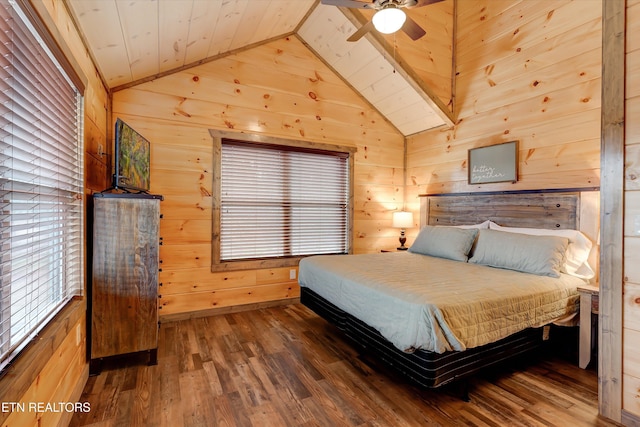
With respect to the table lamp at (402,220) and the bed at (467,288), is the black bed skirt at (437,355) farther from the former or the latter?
the table lamp at (402,220)

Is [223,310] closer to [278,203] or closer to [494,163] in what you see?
[278,203]

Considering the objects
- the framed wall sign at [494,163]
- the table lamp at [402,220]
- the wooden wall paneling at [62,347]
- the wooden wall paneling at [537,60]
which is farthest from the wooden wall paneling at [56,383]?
the wooden wall paneling at [537,60]

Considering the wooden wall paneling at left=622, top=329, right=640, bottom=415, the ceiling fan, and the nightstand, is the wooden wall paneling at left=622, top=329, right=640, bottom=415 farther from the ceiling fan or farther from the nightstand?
the ceiling fan

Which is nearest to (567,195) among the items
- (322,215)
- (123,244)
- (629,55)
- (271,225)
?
(629,55)

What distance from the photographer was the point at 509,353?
84.1 inches

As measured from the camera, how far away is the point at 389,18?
2354mm

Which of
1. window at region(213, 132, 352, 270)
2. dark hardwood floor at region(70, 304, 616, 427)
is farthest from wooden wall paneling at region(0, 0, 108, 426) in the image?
window at region(213, 132, 352, 270)

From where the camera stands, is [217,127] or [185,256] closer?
[185,256]

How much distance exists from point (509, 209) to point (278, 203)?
103 inches

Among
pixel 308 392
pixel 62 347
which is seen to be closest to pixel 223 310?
pixel 308 392

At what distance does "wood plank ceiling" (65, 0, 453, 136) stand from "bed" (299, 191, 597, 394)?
1.54 m

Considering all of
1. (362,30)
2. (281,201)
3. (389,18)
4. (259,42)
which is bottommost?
(281,201)

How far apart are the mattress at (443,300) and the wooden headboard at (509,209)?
68 centimetres

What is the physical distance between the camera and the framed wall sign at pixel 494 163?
3375mm
